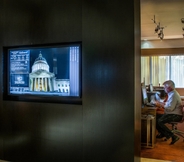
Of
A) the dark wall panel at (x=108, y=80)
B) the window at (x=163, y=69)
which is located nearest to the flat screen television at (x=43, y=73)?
the dark wall panel at (x=108, y=80)

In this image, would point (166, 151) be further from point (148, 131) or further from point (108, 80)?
point (108, 80)

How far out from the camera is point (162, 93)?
7.64 meters

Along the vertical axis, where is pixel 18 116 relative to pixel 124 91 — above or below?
below

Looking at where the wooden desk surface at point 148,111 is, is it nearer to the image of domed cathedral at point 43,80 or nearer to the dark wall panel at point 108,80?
the dark wall panel at point 108,80

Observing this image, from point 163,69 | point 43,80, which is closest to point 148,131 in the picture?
point 43,80

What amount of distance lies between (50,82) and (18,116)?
0.74m

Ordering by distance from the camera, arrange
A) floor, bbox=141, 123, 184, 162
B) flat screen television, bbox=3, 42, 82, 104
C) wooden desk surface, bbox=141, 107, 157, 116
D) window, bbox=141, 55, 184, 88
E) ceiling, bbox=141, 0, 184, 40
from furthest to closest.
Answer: window, bbox=141, 55, 184, 88, wooden desk surface, bbox=141, 107, 157, 116, ceiling, bbox=141, 0, 184, 40, floor, bbox=141, 123, 184, 162, flat screen television, bbox=3, 42, 82, 104

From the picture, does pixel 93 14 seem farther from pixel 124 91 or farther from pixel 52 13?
pixel 124 91

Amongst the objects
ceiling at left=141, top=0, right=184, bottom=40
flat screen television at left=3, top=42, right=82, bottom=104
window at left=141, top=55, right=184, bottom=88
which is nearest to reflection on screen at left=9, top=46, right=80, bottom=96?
flat screen television at left=3, top=42, right=82, bottom=104

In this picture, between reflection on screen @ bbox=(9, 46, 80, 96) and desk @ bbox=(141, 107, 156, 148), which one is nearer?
reflection on screen @ bbox=(9, 46, 80, 96)

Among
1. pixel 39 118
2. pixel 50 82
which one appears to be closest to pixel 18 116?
pixel 39 118

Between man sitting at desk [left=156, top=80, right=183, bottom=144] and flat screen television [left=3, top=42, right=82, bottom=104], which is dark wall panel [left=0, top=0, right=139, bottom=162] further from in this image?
man sitting at desk [left=156, top=80, right=183, bottom=144]

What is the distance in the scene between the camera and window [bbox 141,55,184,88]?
841cm

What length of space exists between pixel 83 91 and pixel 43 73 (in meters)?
0.66
